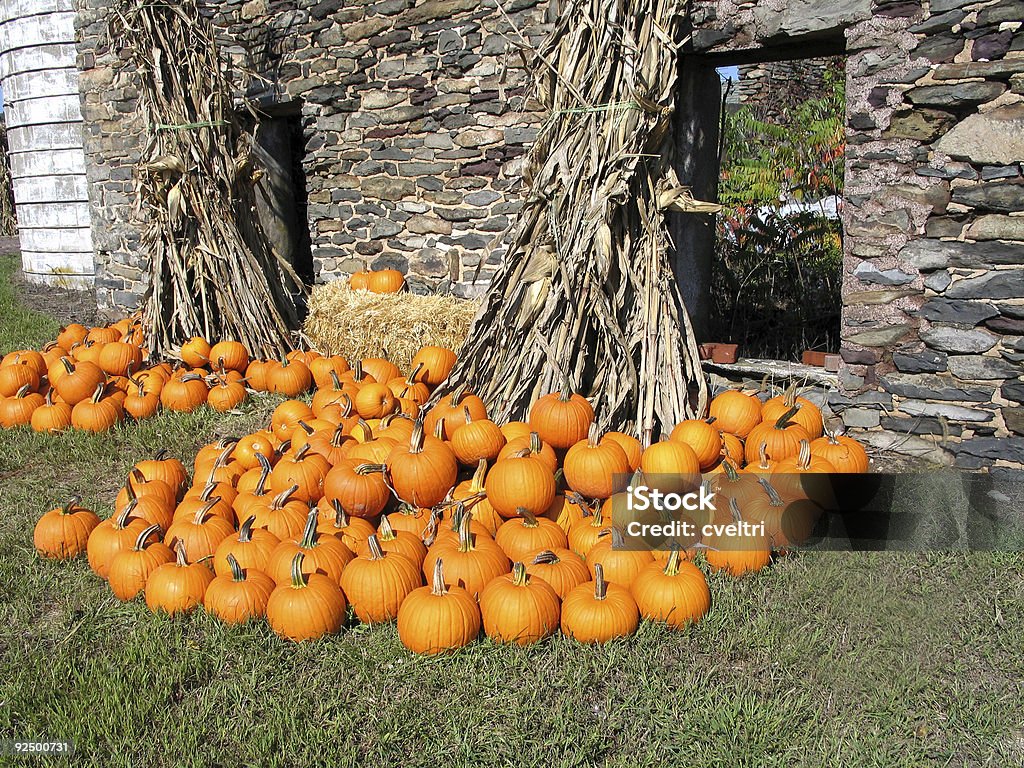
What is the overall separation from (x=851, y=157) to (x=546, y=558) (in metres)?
2.67

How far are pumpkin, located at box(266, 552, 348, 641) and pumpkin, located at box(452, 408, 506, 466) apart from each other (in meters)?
0.97

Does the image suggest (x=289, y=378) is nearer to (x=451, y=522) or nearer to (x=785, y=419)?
(x=451, y=522)

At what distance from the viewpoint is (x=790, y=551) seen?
3219 mm

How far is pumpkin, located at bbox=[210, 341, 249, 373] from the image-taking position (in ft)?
17.8

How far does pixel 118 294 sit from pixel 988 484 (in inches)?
317

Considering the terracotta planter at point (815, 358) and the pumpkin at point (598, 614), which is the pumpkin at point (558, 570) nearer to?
the pumpkin at point (598, 614)

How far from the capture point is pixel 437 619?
259 cm

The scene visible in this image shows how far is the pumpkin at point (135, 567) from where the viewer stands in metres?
2.98

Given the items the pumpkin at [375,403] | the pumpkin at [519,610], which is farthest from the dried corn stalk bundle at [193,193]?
the pumpkin at [519,610]

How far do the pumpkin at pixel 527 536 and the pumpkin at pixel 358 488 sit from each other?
0.54 m

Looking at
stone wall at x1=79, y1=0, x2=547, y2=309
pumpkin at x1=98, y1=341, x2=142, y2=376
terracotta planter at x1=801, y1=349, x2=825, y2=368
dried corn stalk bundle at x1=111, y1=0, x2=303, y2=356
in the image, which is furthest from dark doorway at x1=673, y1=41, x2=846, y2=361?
pumpkin at x1=98, y1=341, x2=142, y2=376

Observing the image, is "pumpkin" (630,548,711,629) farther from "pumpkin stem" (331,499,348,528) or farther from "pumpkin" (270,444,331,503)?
"pumpkin" (270,444,331,503)

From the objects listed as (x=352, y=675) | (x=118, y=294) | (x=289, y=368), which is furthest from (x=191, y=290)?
(x=352, y=675)

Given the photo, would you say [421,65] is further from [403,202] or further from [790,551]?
[790,551]
